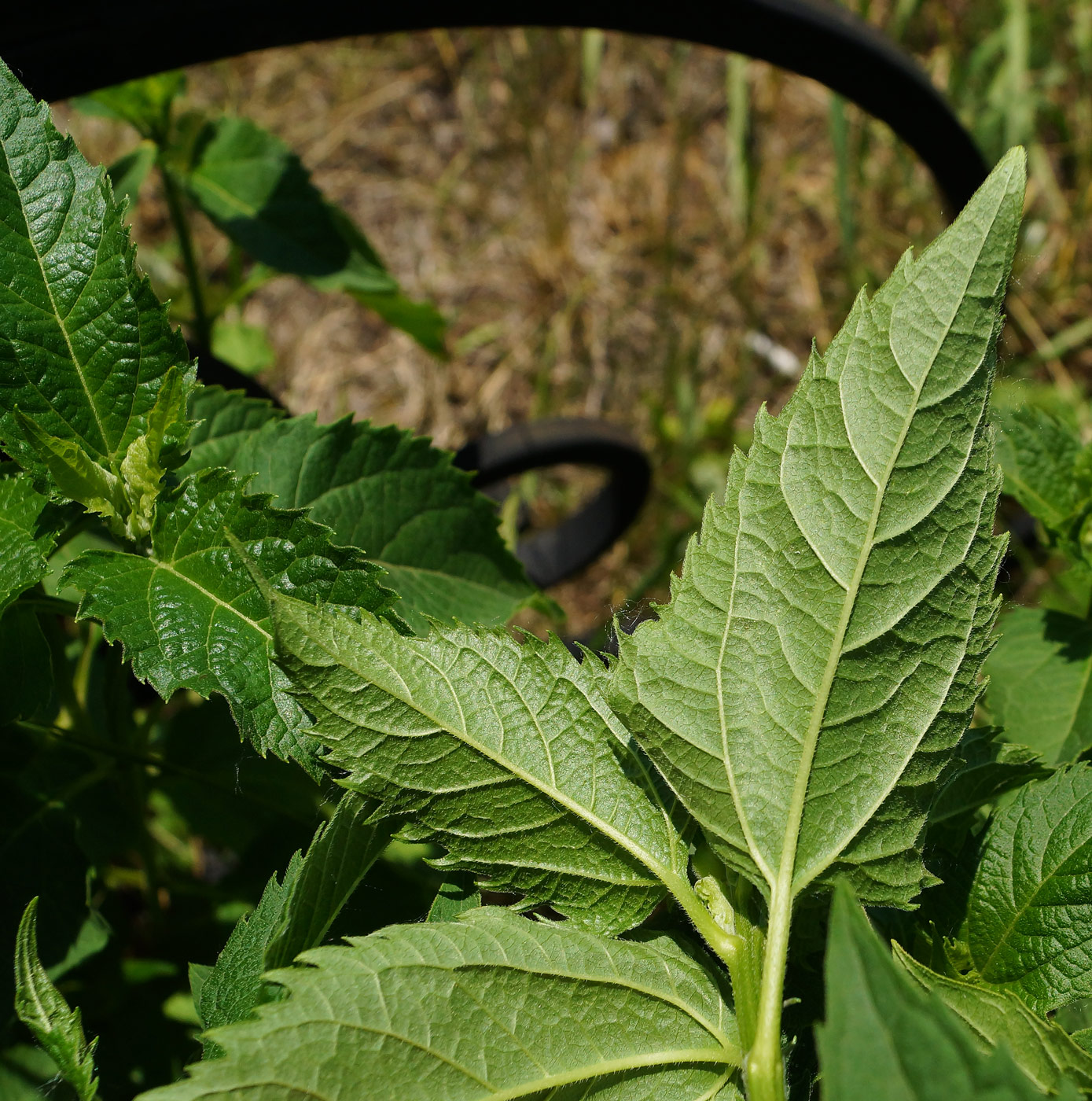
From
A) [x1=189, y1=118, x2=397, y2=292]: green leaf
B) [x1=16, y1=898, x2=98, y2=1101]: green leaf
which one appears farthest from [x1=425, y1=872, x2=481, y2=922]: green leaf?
[x1=189, y1=118, x2=397, y2=292]: green leaf

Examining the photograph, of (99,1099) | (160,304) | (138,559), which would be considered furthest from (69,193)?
(99,1099)

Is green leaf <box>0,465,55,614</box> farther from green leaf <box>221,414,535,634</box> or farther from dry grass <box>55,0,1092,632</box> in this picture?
dry grass <box>55,0,1092,632</box>

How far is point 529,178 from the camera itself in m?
3.22

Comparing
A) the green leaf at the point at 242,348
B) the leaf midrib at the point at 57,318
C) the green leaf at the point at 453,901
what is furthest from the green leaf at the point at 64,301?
the green leaf at the point at 242,348

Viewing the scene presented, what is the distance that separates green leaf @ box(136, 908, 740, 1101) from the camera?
52 centimetres

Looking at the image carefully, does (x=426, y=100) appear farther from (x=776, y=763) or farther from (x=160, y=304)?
(x=776, y=763)

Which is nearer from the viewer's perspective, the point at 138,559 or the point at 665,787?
the point at 665,787

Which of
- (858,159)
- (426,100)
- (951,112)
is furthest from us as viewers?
(426,100)

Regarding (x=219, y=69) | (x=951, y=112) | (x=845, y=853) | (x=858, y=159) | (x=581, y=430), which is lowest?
(x=845, y=853)

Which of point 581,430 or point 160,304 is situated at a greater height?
point 581,430

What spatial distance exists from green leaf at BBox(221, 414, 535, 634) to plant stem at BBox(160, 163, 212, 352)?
62 centimetres

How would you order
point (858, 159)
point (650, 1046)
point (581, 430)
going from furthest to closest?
point (858, 159)
point (581, 430)
point (650, 1046)

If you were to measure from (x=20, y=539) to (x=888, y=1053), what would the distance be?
678 millimetres

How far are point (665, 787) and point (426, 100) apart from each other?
11.3 ft
